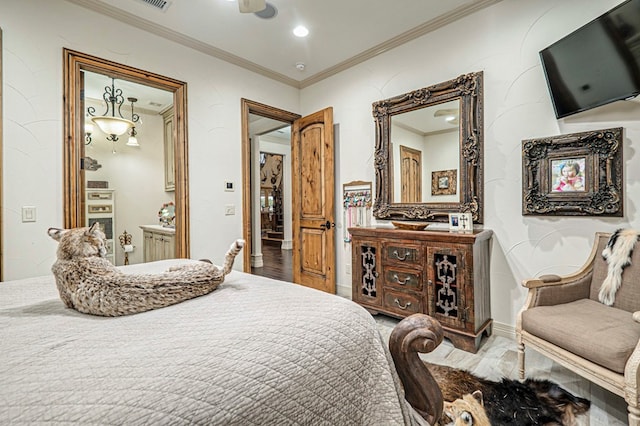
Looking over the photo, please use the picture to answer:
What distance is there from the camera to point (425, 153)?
2883mm

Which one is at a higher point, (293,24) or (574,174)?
(293,24)

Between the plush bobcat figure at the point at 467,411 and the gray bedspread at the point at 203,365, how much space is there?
820 millimetres

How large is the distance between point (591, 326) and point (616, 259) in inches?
23.0

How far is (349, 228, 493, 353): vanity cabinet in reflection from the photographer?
2.25 m

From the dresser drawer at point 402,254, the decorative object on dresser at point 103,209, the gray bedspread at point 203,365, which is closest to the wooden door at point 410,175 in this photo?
the dresser drawer at point 402,254

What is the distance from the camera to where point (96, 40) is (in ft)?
8.16

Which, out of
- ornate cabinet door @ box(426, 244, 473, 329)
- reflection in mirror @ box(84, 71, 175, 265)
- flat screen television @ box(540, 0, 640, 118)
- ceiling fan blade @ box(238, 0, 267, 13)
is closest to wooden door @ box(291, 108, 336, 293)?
ornate cabinet door @ box(426, 244, 473, 329)

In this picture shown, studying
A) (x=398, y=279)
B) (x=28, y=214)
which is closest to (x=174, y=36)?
(x=28, y=214)

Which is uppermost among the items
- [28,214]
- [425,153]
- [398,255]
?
[425,153]

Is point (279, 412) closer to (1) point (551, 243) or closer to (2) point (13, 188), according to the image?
(1) point (551, 243)

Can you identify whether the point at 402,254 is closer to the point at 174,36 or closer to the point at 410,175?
the point at 410,175

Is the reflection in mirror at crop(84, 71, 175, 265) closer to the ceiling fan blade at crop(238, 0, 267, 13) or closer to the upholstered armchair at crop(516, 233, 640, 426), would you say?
the ceiling fan blade at crop(238, 0, 267, 13)

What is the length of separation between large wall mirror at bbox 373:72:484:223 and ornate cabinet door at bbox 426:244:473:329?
493 millimetres

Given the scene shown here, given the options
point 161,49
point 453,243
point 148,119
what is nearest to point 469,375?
point 453,243
